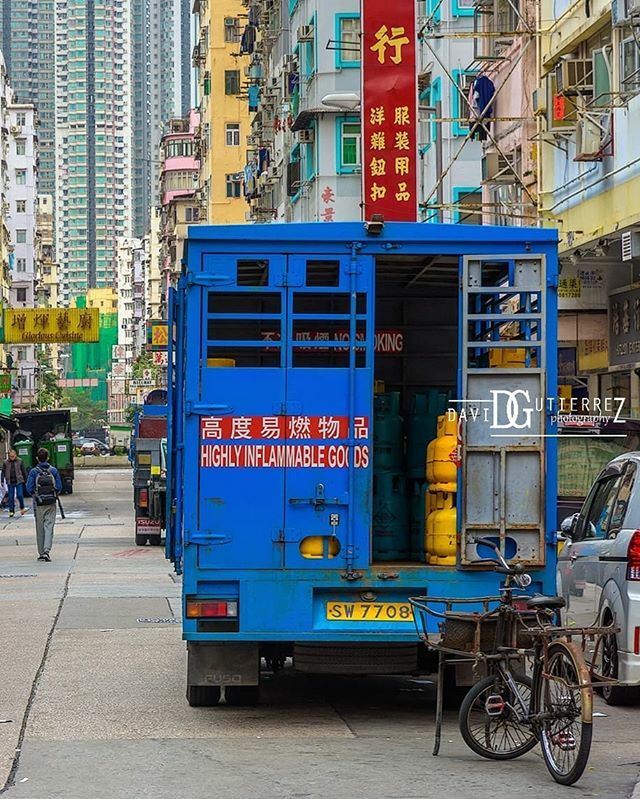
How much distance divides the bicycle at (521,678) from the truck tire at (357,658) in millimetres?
967

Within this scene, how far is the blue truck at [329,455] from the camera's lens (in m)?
10.5

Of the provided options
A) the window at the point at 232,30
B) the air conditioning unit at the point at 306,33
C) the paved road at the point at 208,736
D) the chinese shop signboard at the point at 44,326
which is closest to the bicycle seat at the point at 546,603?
the paved road at the point at 208,736

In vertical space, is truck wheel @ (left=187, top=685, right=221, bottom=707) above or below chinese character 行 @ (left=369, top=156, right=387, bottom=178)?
below

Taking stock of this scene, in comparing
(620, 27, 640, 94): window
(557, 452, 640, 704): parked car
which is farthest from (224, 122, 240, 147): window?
(557, 452, 640, 704): parked car

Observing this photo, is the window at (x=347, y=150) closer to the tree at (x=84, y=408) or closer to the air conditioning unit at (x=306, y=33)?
the air conditioning unit at (x=306, y=33)

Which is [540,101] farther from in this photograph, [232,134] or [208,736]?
[232,134]

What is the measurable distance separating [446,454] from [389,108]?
18.4 meters

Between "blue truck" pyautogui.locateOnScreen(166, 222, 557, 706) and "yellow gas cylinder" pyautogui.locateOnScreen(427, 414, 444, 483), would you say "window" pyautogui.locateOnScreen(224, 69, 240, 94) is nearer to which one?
"yellow gas cylinder" pyautogui.locateOnScreen(427, 414, 444, 483)

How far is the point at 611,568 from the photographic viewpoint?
38.7 ft

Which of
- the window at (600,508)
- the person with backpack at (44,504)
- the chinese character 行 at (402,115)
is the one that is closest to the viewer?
the window at (600,508)

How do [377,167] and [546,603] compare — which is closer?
[546,603]

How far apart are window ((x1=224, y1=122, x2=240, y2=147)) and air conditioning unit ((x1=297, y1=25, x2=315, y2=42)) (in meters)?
41.2

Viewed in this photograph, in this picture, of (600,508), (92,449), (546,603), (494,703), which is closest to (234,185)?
(92,449)

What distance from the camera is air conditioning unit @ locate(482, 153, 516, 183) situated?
29.0 metres
